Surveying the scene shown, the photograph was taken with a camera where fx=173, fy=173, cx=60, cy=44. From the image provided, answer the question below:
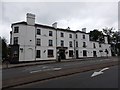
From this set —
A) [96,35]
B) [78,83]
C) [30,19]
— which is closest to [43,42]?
[30,19]

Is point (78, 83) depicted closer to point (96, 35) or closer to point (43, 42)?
point (43, 42)

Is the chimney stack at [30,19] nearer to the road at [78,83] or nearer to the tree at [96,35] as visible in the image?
the road at [78,83]

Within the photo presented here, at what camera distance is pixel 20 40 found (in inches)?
1531

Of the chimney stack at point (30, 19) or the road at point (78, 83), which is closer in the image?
the road at point (78, 83)

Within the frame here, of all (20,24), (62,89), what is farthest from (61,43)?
(62,89)

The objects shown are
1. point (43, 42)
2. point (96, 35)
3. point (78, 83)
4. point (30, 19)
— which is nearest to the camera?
point (78, 83)

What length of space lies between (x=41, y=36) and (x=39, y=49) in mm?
3364

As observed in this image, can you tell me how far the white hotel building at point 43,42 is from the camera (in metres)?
39.0

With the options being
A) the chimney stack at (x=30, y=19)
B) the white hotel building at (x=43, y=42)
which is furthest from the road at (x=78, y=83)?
the chimney stack at (x=30, y=19)

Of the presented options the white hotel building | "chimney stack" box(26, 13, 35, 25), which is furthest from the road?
"chimney stack" box(26, 13, 35, 25)

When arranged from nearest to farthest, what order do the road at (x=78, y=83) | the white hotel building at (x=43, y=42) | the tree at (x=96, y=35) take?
1. the road at (x=78, y=83)
2. the white hotel building at (x=43, y=42)
3. the tree at (x=96, y=35)

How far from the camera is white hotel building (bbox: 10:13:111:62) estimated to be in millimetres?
38969

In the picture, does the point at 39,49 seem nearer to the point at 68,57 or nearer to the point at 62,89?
the point at 68,57

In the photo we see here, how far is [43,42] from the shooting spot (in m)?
43.1
